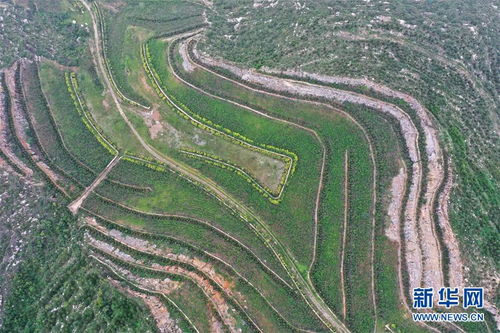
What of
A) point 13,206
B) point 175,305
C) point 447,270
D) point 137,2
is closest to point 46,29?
point 137,2

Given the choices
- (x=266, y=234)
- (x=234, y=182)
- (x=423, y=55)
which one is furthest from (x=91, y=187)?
(x=423, y=55)

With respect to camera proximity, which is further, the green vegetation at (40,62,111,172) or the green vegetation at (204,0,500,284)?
the green vegetation at (40,62,111,172)

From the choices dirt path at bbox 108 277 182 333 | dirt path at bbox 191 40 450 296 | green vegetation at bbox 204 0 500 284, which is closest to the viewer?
dirt path at bbox 108 277 182 333

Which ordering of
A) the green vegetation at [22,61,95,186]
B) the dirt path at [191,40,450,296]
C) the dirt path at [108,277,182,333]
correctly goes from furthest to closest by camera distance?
the green vegetation at [22,61,95,186], the dirt path at [191,40,450,296], the dirt path at [108,277,182,333]

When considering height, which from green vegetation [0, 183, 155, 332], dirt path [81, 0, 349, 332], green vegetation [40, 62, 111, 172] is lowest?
green vegetation [0, 183, 155, 332]

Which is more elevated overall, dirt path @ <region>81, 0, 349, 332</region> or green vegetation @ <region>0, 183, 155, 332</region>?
dirt path @ <region>81, 0, 349, 332</region>

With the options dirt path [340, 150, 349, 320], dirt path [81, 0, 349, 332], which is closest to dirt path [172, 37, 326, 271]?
dirt path [81, 0, 349, 332]

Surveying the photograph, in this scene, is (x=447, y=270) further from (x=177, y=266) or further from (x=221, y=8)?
(x=221, y=8)

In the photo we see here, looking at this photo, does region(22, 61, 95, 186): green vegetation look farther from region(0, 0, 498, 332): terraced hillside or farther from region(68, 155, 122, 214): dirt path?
region(68, 155, 122, 214): dirt path
